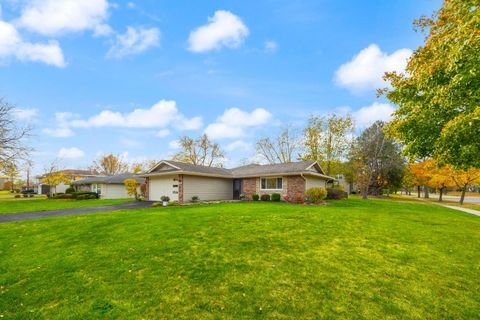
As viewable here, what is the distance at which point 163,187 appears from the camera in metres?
22.0

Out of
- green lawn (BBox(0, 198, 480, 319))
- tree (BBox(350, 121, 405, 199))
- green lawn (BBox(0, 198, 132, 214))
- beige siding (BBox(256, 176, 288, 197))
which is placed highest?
tree (BBox(350, 121, 405, 199))

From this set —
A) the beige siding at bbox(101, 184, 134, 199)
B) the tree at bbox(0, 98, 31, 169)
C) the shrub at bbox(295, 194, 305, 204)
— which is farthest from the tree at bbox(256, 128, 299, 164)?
the tree at bbox(0, 98, 31, 169)

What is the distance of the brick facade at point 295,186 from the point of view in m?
19.6

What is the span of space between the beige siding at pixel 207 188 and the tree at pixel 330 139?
1677cm

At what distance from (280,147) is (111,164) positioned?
45.6 m

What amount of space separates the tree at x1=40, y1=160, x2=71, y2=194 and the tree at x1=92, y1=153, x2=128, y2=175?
679 inches

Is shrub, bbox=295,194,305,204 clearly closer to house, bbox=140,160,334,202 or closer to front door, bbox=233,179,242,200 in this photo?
house, bbox=140,160,334,202

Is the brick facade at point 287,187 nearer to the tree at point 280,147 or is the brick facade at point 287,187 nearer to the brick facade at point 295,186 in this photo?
the brick facade at point 295,186

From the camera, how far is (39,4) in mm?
9773

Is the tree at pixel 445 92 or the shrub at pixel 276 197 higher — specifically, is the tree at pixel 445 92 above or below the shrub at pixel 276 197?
above

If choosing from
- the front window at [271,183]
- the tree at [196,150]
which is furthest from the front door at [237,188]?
the tree at [196,150]

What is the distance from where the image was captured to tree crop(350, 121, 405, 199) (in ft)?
109

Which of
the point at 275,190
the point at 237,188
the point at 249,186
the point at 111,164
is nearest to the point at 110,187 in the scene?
the point at 237,188

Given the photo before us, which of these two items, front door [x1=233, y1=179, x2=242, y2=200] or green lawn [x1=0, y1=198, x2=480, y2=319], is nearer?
green lawn [x1=0, y1=198, x2=480, y2=319]
